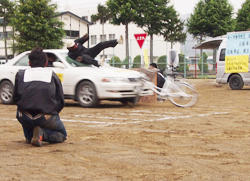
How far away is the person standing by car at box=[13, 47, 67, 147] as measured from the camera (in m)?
5.57

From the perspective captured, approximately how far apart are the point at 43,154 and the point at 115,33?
64.0 m

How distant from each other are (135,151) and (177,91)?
19.9ft

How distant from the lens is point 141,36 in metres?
17.4

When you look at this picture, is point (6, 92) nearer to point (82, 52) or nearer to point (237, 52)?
point (82, 52)

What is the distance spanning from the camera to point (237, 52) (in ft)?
63.7

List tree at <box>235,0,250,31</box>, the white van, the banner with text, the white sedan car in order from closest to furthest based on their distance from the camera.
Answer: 1. the white sedan car
2. the white van
3. the banner with text
4. tree at <box>235,0,250,31</box>

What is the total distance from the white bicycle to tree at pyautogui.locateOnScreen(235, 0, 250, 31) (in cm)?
3127

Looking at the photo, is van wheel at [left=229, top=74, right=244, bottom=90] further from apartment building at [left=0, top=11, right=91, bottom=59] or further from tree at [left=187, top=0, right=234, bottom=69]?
apartment building at [left=0, top=11, right=91, bottom=59]

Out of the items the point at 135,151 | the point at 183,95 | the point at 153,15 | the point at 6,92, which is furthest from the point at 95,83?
the point at 153,15

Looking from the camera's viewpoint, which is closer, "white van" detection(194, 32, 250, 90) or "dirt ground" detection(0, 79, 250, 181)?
"dirt ground" detection(0, 79, 250, 181)

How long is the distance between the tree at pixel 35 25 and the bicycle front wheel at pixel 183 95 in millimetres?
30608

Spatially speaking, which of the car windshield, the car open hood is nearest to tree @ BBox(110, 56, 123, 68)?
the car windshield

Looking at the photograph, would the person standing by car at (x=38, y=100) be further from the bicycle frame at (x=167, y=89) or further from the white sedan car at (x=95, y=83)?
the bicycle frame at (x=167, y=89)

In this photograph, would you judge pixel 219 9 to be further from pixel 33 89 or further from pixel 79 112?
pixel 33 89
